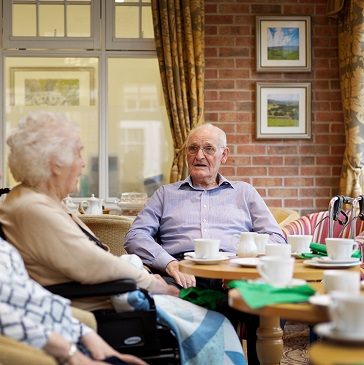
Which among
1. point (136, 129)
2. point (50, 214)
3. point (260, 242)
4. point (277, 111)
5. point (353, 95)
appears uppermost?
point (353, 95)

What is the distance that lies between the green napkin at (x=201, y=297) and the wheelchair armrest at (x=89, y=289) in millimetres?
492

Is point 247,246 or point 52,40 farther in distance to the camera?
point 52,40

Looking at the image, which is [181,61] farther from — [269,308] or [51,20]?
[269,308]

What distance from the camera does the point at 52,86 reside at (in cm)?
596

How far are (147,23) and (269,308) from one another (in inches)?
172

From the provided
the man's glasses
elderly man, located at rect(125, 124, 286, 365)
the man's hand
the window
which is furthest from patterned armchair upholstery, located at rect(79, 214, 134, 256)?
the window

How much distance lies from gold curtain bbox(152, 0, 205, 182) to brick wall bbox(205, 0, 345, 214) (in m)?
0.13

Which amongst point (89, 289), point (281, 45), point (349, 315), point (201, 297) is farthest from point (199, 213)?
point (281, 45)

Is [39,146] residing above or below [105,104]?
below

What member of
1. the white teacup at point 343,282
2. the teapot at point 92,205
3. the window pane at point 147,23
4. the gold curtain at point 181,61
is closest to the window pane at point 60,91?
the window pane at point 147,23

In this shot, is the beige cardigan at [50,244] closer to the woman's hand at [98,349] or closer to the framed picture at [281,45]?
the woman's hand at [98,349]

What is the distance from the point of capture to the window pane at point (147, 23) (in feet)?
19.4

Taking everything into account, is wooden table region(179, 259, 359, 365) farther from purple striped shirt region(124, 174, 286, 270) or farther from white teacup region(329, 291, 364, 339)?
purple striped shirt region(124, 174, 286, 270)

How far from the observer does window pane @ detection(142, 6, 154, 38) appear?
5.90 m
